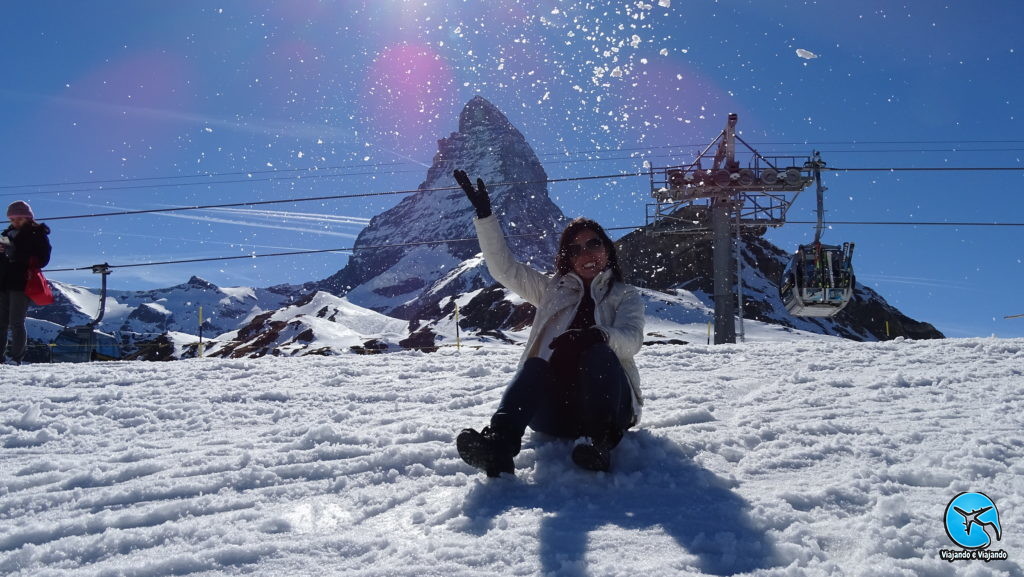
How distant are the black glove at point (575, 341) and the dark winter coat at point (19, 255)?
21.8 feet

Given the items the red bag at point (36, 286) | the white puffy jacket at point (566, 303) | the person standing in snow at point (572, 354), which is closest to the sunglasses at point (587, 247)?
the person standing in snow at point (572, 354)

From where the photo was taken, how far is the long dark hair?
3439mm

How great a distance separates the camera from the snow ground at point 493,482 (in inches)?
82.4

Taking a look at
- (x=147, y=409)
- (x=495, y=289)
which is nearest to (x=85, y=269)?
(x=147, y=409)

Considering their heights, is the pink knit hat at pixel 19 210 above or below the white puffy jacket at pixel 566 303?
above

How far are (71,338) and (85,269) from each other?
5.66 m

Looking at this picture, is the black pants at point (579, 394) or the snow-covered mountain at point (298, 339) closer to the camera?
the black pants at point (579, 394)

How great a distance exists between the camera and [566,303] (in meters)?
3.31

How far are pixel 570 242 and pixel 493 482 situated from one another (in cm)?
134

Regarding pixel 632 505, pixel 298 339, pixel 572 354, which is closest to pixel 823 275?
pixel 572 354

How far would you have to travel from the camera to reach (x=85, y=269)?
14664 mm

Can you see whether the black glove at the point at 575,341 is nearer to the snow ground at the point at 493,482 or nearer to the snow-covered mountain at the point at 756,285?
the snow ground at the point at 493,482

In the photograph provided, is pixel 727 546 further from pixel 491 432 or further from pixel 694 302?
pixel 694 302

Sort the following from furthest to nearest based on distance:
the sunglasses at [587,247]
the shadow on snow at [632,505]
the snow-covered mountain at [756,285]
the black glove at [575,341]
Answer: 1. the snow-covered mountain at [756,285]
2. the sunglasses at [587,247]
3. the black glove at [575,341]
4. the shadow on snow at [632,505]
